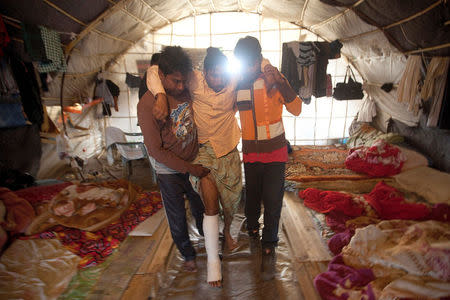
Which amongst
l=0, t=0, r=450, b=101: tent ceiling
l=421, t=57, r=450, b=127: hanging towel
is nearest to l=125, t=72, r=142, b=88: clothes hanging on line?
l=0, t=0, r=450, b=101: tent ceiling

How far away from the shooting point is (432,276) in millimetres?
1367

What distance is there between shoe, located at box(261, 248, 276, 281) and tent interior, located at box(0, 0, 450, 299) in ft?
0.21

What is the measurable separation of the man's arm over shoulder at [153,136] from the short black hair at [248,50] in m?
0.68

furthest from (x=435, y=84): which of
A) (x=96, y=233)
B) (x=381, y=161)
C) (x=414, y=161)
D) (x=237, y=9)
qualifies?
(x=96, y=233)

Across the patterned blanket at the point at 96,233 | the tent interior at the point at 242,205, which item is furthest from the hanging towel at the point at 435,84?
the patterned blanket at the point at 96,233

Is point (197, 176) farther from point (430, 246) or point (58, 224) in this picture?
point (58, 224)

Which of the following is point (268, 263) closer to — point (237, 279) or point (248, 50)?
point (237, 279)

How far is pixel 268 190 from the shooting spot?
182cm

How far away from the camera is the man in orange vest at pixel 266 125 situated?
5.40ft

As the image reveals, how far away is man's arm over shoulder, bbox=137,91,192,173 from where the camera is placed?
4.85ft

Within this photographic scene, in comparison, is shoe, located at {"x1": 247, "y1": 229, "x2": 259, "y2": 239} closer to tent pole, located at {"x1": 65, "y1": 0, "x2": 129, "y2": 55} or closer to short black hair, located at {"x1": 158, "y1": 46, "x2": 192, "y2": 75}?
short black hair, located at {"x1": 158, "y1": 46, "x2": 192, "y2": 75}

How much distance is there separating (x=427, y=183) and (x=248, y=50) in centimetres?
288

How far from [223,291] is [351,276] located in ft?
2.77

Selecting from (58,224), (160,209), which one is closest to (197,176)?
(160,209)
